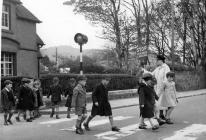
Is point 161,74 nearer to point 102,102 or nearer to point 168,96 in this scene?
point 168,96

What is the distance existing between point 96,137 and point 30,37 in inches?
825

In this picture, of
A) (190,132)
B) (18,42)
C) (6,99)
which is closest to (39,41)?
(18,42)

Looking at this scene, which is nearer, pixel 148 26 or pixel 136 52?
pixel 136 52

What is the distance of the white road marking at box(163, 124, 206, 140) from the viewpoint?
8881 millimetres

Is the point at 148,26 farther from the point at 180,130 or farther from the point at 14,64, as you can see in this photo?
the point at 180,130

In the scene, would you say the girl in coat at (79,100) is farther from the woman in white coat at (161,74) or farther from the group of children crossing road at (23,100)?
the group of children crossing road at (23,100)

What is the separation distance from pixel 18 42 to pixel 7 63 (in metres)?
1.69

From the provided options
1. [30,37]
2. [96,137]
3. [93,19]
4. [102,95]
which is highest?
[93,19]

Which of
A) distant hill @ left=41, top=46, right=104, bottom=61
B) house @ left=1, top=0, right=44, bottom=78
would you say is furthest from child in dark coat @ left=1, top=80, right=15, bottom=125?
distant hill @ left=41, top=46, right=104, bottom=61

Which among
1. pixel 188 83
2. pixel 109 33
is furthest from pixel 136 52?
pixel 188 83

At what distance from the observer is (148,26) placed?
130 feet

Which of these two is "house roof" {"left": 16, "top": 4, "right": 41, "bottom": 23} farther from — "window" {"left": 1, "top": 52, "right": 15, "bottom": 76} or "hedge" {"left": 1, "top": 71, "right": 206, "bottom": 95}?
"hedge" {"left": 1, "top": 71, "right": 206, "bottom": 95}

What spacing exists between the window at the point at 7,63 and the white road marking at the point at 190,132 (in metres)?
17.5

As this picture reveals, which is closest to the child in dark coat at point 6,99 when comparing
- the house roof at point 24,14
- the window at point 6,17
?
the window at point 6,17
